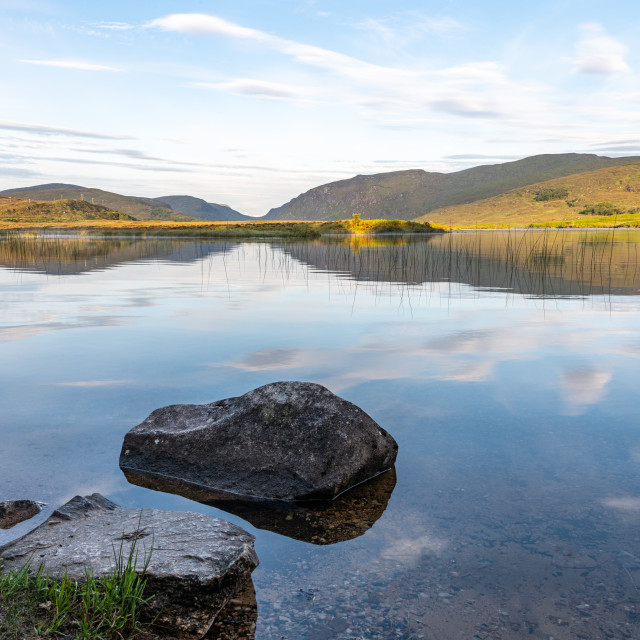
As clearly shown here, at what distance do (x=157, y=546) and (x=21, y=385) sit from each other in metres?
7.09

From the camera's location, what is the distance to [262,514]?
6395mm

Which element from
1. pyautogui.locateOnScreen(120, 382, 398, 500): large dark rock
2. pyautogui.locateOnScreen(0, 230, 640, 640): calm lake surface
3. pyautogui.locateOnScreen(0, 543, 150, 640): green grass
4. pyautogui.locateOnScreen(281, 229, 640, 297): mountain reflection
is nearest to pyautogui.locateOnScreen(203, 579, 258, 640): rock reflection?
pyautogui.locateOnScreen(0, 230, 640, 640): calm lake surface

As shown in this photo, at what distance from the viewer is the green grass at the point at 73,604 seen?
4078 millimetres

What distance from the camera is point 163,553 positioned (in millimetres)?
4871

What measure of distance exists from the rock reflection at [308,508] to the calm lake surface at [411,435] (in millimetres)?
35

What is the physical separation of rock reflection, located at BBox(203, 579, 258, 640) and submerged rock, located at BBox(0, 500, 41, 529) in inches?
102

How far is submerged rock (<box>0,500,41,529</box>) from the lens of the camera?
232 inches

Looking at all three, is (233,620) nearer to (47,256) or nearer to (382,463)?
(382,463)

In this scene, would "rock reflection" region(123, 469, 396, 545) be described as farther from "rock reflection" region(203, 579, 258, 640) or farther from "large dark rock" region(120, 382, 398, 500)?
"rock reflection" region(203, 579, 258, 640)

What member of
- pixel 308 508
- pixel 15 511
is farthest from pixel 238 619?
pixel 15 511

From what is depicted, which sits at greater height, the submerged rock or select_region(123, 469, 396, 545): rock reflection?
the submerged rock

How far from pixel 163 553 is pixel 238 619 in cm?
82

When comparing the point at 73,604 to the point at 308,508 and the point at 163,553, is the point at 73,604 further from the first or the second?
the point at 308,508

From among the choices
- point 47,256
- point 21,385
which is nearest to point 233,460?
point 21,385
